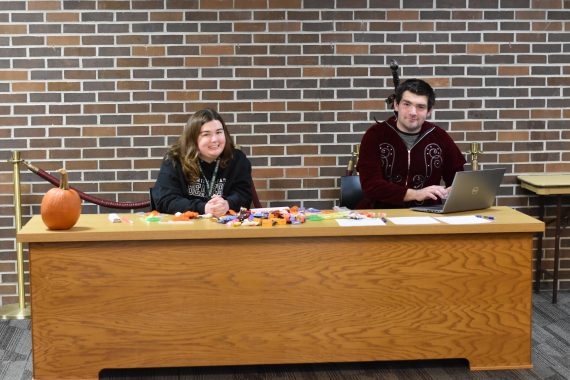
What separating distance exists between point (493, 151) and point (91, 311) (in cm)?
284

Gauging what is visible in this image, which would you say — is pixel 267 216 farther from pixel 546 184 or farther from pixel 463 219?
pixel 546 184

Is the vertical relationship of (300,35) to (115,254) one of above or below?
above

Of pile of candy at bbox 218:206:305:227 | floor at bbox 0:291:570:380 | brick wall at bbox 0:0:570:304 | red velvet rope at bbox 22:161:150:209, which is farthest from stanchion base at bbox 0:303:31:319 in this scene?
pile of candy at bbox 218:206:305:227

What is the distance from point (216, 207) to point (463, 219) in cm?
115

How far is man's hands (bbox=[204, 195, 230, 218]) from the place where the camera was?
377cm

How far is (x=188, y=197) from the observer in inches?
162

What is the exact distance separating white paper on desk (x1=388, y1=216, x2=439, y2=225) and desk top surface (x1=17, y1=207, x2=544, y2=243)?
5 centimetres

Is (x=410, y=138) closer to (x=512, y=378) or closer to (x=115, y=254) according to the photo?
(x=512, y=378)

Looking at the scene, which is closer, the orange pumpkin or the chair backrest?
the orange pumpkin

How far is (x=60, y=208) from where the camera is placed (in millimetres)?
3367

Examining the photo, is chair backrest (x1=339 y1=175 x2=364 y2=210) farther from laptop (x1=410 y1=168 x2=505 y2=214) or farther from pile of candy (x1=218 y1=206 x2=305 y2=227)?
pile of candy (x1=218 y1=206 x2=305 y2=227)

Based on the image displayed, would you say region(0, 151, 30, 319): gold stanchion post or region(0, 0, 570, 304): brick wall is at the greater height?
region(0, 0, 570, 304): brick wall

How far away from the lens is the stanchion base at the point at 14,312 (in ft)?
15.3

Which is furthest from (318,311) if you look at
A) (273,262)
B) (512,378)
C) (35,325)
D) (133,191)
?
(133,191)
